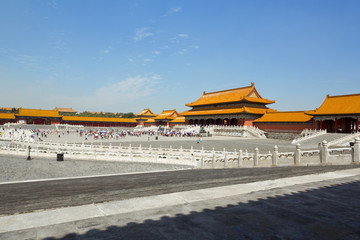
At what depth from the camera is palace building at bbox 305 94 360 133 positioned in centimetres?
3647

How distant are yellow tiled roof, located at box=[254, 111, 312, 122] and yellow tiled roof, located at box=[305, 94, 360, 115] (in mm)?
2304

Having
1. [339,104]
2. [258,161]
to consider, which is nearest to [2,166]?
[258,161]

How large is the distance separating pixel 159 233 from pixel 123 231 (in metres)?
0.51

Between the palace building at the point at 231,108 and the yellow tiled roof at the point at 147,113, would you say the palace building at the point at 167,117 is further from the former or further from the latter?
the yellow tiled roof at the point at 147,113

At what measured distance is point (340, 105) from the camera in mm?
39250

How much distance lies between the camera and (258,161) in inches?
623

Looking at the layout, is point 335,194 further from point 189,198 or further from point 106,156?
point 106,156

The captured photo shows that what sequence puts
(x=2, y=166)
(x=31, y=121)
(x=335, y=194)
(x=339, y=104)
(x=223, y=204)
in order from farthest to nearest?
1. (x=31, y=121)
2. (x=339, y=104)
3. (x=2, y=166)
4. (x=335, y=194)
5. (x=223, y=204)

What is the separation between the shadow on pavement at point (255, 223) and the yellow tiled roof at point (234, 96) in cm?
5207

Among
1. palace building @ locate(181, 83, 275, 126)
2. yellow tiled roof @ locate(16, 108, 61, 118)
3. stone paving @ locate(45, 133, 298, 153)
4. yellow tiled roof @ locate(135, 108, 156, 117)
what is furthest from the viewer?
yellow tiled roof @ locate(135, 108, 156, 117)

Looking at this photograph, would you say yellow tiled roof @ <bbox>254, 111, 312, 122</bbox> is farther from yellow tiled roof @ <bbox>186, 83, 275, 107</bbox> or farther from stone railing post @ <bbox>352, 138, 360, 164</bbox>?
stone railing post @ <bbox>352, 138, 360, 164</bbox>

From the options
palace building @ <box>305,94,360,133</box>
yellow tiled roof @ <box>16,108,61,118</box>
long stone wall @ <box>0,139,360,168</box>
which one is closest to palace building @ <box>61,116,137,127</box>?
yellow tiled roof @ <box>16,108,61,118</box>

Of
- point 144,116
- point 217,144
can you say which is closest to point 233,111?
point 217,144

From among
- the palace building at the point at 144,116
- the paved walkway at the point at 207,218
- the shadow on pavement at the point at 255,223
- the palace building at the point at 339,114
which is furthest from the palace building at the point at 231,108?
the shadow on pavement at the point at 255,223
